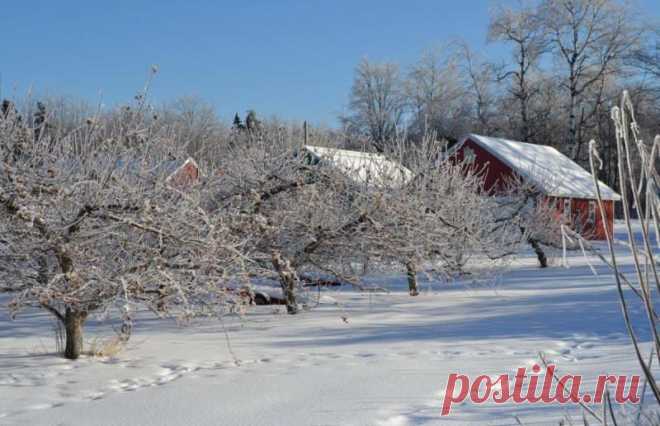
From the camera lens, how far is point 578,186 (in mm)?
28594

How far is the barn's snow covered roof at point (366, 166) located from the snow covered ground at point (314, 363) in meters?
2.03

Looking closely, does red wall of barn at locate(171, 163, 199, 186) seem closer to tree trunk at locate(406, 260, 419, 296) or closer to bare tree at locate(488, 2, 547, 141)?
tree trunk at locate(406, 260, 419, 296)

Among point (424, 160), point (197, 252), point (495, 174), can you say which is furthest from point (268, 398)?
point (495, 174)

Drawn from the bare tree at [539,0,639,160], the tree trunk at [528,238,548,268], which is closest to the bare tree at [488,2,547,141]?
the bare tree at [539,0,639,160]

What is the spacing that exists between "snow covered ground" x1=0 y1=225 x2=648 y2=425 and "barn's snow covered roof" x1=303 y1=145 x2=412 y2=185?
6.67 ft

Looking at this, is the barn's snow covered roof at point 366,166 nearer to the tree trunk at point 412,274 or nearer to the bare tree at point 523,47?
the tree trunk at point 412,274

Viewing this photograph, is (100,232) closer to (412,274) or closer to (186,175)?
(186,175)

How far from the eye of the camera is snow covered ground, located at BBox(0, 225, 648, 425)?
15.7 ft

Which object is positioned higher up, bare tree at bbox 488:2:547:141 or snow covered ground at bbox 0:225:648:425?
bare tree at bbox 488:2:547:141

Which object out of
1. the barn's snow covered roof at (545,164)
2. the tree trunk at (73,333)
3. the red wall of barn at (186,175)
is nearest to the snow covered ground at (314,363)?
the tree trunk at (73,333)

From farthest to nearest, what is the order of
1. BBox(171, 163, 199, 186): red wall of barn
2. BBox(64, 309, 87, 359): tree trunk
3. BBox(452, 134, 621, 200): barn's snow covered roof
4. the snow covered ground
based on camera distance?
BBox(452, 134, 621, 200): barn's snow covered roof
BBox(171, 163, 199, 186): red wall of barn
BBox(64, 309, 87, 359): tree trunk
the snow covered ground

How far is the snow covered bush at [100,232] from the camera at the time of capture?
20.4ft

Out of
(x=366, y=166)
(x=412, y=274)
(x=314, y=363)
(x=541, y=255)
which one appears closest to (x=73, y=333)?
(x=314, y=363)

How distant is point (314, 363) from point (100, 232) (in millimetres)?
2353
